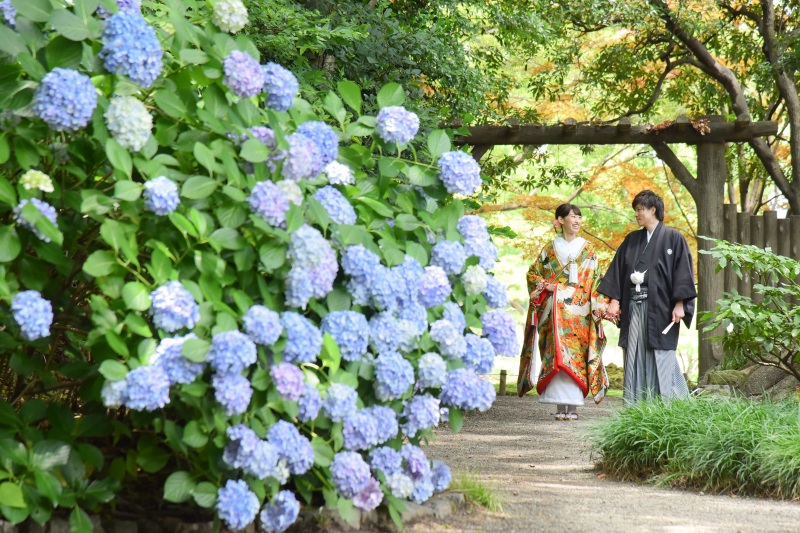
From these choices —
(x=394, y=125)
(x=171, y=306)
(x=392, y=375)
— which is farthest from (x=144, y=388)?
(x=394, y=125)

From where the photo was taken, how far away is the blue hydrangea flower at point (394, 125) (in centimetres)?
330

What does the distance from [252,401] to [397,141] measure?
114 centimetres

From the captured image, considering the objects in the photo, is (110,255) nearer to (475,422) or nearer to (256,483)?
(256,483)

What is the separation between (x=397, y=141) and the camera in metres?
3.33

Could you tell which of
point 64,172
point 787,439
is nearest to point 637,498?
point 787,439

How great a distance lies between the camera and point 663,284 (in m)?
6.72

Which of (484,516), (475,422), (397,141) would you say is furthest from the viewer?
(475,422)

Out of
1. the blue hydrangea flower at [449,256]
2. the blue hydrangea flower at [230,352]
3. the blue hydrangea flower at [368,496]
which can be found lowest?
the blue hydrangea flower at [368,496]

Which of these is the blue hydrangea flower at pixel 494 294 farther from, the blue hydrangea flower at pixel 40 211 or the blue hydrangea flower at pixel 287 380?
the blue hydrangea flower at pixel 40 211

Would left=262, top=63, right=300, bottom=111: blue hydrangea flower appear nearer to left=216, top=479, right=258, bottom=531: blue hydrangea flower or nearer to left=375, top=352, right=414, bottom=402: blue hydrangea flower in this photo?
left=375, top=352, right=414, bottom=402: blue hydrangea flower

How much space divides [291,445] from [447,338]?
2.36 feet

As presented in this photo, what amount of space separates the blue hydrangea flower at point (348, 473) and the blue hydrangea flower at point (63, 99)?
4.17 feet

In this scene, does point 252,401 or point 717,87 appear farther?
point 717,87

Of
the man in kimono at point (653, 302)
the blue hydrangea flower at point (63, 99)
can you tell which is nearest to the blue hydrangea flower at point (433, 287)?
the blue hydrangea flower at point (63, 99)
